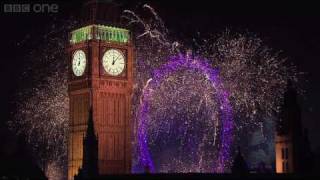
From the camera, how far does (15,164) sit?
3388 inches

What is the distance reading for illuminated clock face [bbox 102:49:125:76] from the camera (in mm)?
88125

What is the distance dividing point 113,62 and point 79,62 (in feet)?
11.7

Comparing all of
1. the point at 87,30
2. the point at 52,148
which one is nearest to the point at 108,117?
the point at 87,30

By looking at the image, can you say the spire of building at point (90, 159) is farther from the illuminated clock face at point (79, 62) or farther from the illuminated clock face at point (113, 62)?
the illuminated clock face at point (79, 62)

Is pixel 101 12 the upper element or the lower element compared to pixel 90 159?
upper

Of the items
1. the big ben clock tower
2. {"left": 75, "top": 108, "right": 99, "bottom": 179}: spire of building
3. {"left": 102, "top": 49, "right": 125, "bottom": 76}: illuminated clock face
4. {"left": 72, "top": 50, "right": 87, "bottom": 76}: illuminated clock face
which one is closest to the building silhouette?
{"left": 75, "top": 108, "right": 99, "bottom": 179}: spire of building

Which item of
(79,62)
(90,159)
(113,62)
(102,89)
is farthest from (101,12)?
(90,159)

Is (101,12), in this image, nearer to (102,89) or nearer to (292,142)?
(102,89)

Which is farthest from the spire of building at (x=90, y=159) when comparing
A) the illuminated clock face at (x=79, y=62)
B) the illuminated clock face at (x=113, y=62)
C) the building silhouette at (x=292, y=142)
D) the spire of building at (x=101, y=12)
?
the building silhouette at (x=292, y=142)

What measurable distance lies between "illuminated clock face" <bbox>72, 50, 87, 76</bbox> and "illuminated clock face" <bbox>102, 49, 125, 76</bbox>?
7.21 feet

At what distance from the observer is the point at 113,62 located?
89.1 m

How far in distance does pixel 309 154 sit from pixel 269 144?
127 ft

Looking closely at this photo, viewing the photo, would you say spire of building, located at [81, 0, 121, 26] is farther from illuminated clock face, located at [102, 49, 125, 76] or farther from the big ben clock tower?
illuminated clock face, located at [102, 49, 125, 76]

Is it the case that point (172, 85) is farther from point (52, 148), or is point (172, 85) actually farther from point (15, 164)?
point (52, 148)
